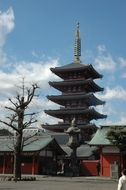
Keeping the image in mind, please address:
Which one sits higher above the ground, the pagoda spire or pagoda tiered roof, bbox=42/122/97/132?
the pagoda spire

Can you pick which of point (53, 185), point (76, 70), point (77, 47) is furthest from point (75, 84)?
point (53, 185)

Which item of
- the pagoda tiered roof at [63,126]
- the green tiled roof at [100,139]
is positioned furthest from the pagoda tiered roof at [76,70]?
the green tiled roof at [100,139]

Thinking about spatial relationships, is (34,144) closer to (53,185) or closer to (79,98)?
(79,98)

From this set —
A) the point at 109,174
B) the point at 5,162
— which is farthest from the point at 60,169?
the point at 109,174

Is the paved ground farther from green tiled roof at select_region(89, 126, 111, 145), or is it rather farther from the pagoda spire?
the pagoda spire

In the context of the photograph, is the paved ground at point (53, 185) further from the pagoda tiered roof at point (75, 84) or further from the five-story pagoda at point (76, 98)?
the pagoda tiered roof at point (75, 84)

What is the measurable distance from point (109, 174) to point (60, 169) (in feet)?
59.9

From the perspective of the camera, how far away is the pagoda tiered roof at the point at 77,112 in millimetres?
74231

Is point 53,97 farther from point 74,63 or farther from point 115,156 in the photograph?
point 115,156

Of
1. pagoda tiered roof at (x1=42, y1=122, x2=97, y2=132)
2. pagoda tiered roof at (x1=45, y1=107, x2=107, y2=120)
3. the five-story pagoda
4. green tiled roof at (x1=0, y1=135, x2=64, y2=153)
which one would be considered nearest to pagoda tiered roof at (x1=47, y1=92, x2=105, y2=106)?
the five-story pagoda

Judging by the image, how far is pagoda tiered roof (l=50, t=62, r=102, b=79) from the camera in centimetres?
7650

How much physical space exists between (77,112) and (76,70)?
8.56m

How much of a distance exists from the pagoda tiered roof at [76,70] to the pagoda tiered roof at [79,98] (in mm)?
4579

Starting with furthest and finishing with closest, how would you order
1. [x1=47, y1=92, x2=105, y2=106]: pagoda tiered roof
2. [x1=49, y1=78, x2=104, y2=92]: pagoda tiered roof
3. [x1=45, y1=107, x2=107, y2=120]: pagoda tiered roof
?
[x1=49, y1=78, x2=104, y2=92]: pagoda tiered roof < [x1=47, y1=92, x2=105, y2=106]: pagoda tiered roof < [x1=45, y1=107, x2=107, y2=120]: pagoda tiered roof
